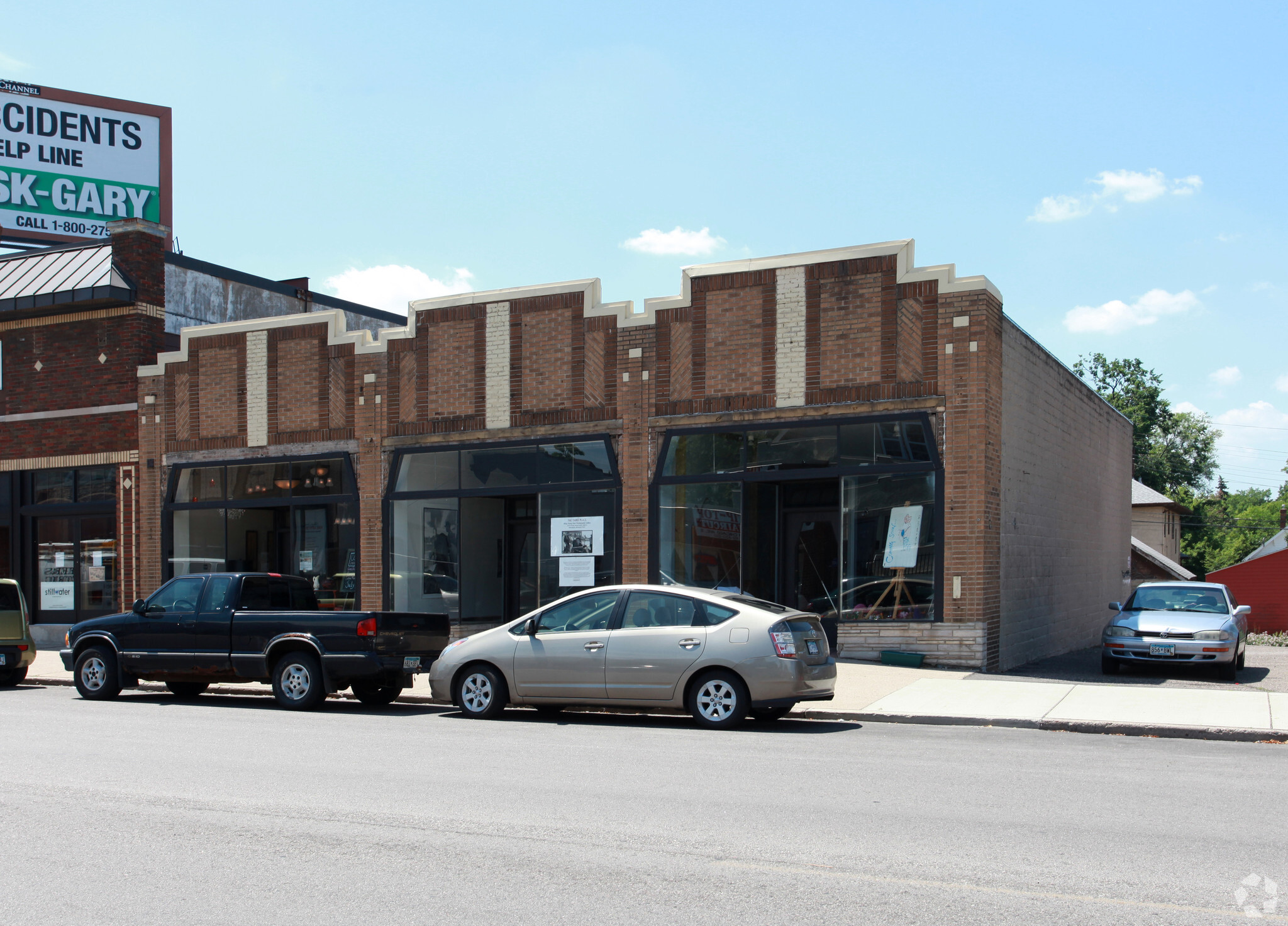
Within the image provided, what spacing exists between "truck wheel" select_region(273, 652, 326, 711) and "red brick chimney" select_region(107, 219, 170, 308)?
484 inches

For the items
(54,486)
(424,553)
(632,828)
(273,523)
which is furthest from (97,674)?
(632,828)

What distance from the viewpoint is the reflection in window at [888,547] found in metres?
17.1

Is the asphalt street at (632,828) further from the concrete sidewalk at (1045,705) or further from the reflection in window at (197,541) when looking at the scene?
the reflection in window at (197,541)

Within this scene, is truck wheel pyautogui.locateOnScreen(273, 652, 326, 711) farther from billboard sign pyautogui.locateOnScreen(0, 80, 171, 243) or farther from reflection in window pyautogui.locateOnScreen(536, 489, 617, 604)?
billboard sign pyautogui.locateOnScreen(0, 80, 171, 243)

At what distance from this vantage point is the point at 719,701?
1174 cm

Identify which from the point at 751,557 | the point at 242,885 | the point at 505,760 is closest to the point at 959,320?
the point at 751,557

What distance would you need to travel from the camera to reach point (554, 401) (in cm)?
1947

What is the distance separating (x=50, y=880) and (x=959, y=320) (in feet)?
45.8

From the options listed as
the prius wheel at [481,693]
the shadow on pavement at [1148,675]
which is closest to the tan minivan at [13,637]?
the prius wheel at [481,693]

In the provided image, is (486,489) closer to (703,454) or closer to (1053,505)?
(703,454)

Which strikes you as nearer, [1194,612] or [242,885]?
[242,885]

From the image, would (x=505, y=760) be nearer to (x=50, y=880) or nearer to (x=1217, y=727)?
(x=50, y=880)

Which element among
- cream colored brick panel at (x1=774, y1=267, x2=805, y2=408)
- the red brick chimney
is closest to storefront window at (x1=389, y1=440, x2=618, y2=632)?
cream colored brick panel at (x1=774, y1=267, x2=805, y2=408)

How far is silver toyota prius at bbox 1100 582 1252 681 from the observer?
16.6 meters
